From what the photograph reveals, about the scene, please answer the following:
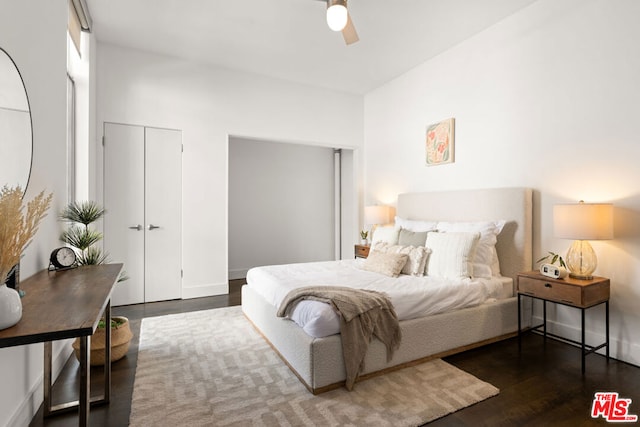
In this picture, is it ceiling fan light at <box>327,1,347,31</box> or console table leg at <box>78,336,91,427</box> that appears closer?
console table leg at <box>78,336,91,427</box>

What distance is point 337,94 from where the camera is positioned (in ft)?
17.6

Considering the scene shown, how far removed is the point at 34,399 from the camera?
191 centimetres

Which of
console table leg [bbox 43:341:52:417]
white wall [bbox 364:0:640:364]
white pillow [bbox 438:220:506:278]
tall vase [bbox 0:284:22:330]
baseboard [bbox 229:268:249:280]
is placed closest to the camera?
tall vase [bbox 0:284:22:330]

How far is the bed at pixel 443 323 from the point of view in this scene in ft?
6.99

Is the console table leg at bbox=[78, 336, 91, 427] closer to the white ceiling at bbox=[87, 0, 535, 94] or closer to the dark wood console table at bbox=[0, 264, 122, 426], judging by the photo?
the dark wood console table at bbox=[0, 264, 122, 426]

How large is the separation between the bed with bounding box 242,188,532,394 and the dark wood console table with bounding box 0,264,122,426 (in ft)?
3.74

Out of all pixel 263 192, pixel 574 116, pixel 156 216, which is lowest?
pixel 156 216

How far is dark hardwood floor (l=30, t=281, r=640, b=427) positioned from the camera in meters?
1.85

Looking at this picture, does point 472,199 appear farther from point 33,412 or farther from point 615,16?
point 33,412

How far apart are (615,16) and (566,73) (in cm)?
46

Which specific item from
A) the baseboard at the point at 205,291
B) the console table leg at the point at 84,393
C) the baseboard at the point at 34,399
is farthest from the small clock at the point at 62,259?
the baseboard at the point at 205,291

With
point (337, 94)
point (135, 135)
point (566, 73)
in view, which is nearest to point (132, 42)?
point (135, 135)

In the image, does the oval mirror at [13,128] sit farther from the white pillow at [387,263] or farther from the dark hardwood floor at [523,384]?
the white pillow at [387,263]

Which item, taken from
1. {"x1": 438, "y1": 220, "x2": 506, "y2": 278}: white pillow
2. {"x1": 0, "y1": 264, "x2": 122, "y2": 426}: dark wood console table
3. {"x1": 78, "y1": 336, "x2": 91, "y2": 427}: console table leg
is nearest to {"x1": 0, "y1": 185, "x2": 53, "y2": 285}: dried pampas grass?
{"x1": 0, "y1": 264, "x2": 122, "y2": 426}: dark wood console table
